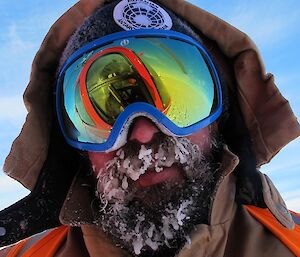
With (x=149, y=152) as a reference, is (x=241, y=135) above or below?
below

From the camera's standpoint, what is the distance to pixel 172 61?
2.22 metres

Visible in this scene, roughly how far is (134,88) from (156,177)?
36 cm

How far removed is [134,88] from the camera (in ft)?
6.97

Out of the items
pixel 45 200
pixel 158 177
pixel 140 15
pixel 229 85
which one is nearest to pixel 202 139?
Result: pixel 158 177

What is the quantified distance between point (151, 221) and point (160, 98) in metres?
0.47

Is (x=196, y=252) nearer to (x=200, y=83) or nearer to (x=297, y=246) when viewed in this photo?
(x=297, y=246)

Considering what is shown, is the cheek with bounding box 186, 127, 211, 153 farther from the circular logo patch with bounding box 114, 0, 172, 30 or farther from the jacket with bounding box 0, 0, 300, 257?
the circular logo patch with bounding box 114, 0, 172, 30

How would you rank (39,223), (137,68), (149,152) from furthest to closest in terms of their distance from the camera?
(39,223)
(137,68)
(149,152)

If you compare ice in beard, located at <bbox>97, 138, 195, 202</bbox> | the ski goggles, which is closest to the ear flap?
the ski goggles

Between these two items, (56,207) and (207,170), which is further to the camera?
(56,207)

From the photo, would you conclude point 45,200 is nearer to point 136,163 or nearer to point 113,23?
point 136,163

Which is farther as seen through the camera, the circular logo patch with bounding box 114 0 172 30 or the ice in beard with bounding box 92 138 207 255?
the circular logo patch with bounding box 114 0 172 30

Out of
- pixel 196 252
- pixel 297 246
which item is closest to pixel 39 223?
pixel 196 252

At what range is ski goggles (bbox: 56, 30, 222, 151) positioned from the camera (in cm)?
210
